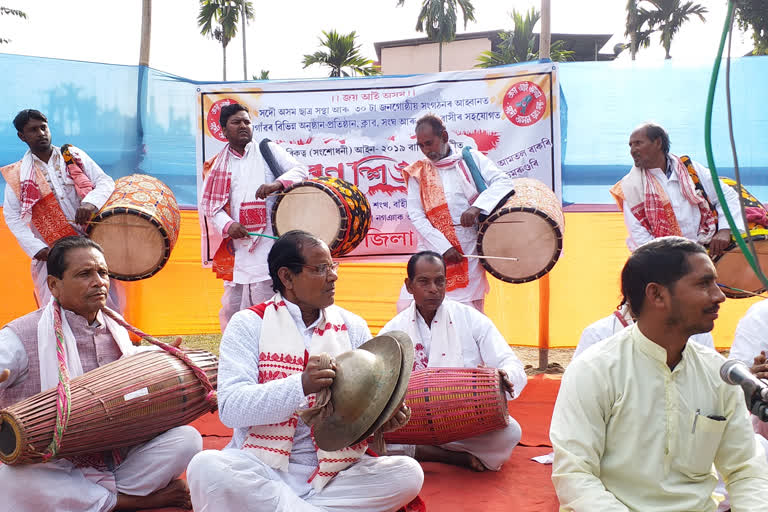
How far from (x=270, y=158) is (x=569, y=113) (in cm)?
257

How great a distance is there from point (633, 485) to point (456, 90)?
4.56 m

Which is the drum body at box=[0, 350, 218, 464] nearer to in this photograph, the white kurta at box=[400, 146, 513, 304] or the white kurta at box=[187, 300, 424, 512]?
the white kurta at box=[187, 300, 424, 512]

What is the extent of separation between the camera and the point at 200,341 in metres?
8.16

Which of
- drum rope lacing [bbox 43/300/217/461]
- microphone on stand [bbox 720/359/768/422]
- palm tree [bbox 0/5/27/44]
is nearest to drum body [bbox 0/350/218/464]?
drum rope lacing [bbox 43/300/217/461]

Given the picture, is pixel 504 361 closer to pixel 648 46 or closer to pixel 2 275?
pixel 2 275

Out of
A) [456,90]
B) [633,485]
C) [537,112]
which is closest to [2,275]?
[456,90]

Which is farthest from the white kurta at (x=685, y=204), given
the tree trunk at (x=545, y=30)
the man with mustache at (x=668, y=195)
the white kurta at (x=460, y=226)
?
the tree trunk at (x=545, y=30)

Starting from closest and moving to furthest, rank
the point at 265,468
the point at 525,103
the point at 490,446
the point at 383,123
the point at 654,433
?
the point at 654,433 < the point at 265,468 < the point at 490,446 < the point at 525,103 < the point at 383,123

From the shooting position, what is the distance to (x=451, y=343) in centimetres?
414

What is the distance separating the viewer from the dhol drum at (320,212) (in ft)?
16.4

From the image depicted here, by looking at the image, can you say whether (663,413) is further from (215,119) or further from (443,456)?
(215,119)

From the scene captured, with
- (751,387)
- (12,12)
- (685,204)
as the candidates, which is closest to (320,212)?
(685,204)

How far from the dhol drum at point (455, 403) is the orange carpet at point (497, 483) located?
0.81 ft

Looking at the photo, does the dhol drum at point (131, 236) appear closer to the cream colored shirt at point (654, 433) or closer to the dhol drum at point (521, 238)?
the dhol drum at point (521, 238)
